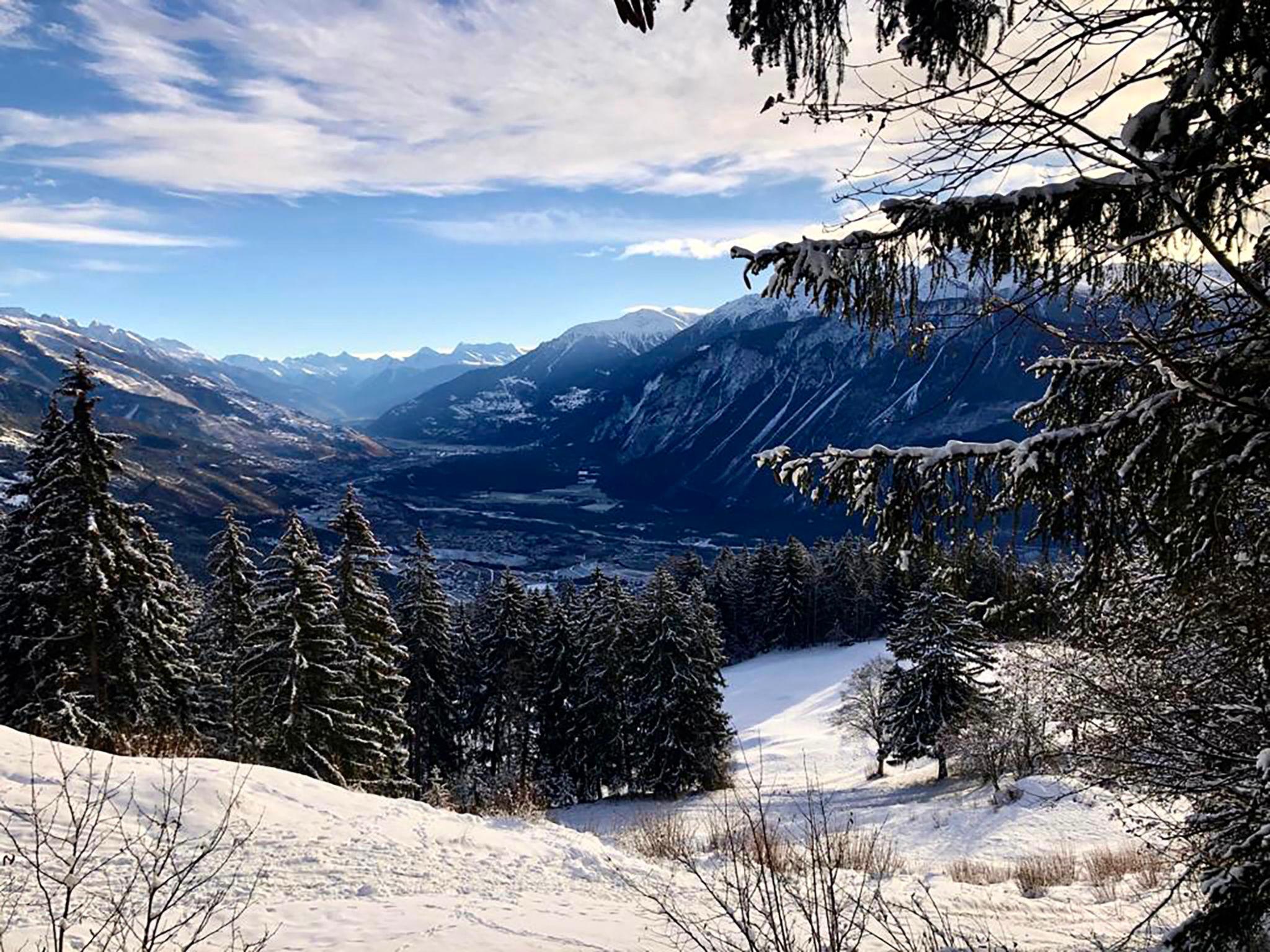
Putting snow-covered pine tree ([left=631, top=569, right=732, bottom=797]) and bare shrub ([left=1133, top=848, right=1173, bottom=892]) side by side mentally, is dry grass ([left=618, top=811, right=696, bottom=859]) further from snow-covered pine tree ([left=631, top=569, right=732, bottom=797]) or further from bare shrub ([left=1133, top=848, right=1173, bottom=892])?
snow-covered pine tree ([left=631, top=569, right=732, bottom=797])

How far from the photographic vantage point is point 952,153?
121 inches

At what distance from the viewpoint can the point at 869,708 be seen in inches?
1457

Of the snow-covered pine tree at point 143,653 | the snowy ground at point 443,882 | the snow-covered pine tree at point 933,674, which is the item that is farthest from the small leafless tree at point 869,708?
the snow-covered pine tree at point 143,653

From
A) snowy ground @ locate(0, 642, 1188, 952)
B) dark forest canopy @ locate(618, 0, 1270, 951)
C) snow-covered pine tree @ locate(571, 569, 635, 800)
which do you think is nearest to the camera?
dark forest canopy @ locate(618, 0, 1270, 951)

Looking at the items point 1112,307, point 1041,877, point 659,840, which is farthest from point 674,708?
point 1112,307

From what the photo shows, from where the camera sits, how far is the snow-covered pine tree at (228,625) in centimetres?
2344

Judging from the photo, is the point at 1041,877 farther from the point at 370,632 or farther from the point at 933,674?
the point at 933,674

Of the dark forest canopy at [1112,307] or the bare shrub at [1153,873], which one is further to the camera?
the bare shrub at [1153,873]

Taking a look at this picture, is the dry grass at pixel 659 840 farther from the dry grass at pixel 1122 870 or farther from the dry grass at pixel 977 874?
the dry grass at pixel 1122 870

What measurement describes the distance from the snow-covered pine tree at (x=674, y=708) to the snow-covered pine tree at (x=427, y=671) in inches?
352

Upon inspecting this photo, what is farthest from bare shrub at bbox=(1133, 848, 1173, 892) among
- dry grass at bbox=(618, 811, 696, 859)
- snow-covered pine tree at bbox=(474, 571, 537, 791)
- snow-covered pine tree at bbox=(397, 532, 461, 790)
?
snow-covered pine tree at bbox=(474, 571, 537, 791)

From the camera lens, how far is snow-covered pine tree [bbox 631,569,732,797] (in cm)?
3036

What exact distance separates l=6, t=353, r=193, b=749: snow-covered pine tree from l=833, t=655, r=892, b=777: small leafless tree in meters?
28.7

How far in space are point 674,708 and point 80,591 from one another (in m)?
21.0
